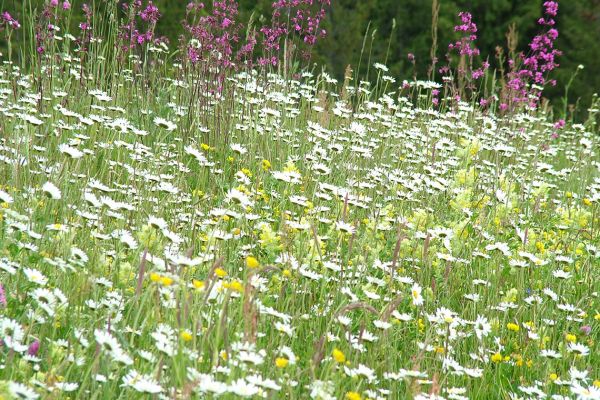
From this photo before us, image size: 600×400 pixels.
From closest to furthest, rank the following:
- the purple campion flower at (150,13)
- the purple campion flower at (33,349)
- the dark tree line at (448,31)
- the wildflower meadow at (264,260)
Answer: the purple campion flower at (33,349) → the wildflower meadow at (264,260) → the purple campion flower at (150,13) → the dark tree line at (448,31)

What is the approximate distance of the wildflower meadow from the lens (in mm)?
2211

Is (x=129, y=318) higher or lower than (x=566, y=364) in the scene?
higher

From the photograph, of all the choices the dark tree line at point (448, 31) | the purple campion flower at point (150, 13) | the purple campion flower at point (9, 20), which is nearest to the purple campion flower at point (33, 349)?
the purple campion flower at point (9, 20)

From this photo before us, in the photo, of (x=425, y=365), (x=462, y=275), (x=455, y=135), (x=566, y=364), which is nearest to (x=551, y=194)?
(x=455, y=135)

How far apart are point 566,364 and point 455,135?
3.08m

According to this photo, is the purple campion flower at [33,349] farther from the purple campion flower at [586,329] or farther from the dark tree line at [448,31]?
the dark tree line at [448,31]

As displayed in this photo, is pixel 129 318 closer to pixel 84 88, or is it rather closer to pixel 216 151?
pixel 216 151

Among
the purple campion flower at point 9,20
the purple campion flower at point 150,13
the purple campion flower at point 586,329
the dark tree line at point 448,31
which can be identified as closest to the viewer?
the purple campion flower at point 586,329

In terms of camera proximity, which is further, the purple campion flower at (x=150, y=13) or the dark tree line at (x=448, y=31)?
the dark tree line at (x=448, y=31)

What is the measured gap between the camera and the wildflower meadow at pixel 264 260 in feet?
7.25

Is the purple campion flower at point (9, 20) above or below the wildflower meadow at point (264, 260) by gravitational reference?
above

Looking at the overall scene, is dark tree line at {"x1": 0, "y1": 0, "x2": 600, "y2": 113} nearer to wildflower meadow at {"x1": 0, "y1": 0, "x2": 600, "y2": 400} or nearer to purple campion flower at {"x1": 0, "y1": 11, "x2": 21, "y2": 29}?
wildflower meadow at {"x1": 0, "y1": 0, "x2": 600, "y2": 400}

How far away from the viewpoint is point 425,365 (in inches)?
115

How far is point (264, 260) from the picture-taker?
11.0 ft
